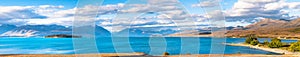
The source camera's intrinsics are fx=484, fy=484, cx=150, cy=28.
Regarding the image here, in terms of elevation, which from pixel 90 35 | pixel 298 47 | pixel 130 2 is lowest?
pixel 298 47

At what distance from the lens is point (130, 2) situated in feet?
44.5

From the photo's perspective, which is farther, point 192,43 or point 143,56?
point 143,56

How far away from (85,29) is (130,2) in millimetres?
1935

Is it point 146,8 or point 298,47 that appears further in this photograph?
point 298,47

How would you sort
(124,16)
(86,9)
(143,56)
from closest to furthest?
(86,9) → (124,16) → (143,56)

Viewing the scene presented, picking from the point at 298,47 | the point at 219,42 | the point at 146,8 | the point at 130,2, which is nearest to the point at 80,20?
the point at 130,2

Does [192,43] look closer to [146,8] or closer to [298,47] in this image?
[146,8]

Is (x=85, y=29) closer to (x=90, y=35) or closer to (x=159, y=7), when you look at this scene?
(x=90, y=35)

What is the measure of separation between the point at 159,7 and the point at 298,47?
45.6m

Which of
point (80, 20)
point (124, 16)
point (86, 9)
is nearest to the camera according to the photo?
point (80, 20)

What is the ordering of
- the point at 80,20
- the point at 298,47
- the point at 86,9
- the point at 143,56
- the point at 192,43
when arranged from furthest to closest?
1. the point at 298,47
2. the point at 143,56
3. the point at 192,43
4. the point at 86,9
5. the point at 80,20

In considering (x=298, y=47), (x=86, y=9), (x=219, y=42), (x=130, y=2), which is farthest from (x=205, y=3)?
(x=298, y=47)

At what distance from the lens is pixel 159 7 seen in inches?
633

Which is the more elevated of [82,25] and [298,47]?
[82,25]
